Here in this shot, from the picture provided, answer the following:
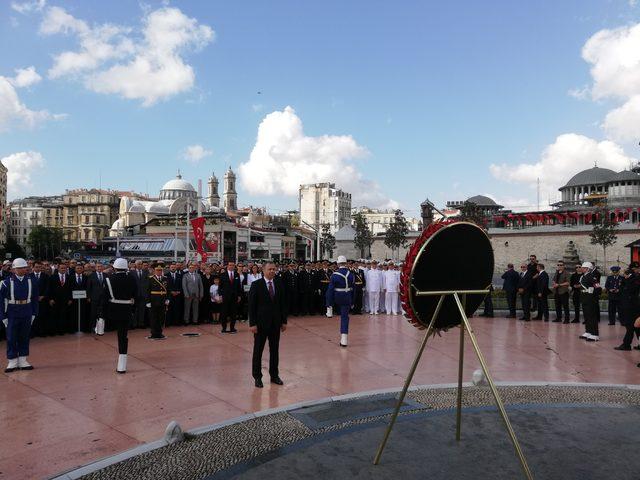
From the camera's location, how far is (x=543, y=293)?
14.7 m

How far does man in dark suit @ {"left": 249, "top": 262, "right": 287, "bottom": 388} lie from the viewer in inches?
297

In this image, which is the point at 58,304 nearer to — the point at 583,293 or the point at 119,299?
the point at 119,299

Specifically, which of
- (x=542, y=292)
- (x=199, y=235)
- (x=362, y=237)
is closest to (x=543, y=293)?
(x=542, y=292)

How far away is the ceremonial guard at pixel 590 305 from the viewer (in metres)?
11.4

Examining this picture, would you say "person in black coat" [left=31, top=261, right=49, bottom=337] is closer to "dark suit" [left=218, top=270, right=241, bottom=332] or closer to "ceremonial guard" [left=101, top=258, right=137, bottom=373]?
"ceremonial guard" [left=101, top=258, right=137, bottom=373]

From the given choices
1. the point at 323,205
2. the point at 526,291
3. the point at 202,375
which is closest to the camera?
the point at 202,375

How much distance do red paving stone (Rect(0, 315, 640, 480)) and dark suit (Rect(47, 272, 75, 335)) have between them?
1.73 ft

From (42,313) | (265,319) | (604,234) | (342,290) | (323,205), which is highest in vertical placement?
(323,205)

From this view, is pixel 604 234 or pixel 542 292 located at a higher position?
pixel 604 234

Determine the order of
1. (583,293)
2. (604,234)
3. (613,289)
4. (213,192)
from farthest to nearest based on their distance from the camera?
(213,192) < (604,234) < (613,289) < (583,293)

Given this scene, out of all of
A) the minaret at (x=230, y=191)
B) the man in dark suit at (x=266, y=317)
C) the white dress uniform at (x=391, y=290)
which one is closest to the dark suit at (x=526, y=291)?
the white dress uniform at (x=391, y=290)

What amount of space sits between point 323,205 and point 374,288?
463ft

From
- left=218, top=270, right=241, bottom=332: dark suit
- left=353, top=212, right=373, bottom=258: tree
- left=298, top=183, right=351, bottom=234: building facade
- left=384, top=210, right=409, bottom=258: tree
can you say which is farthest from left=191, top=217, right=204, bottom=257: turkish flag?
left=298, top=183, right=351, bottom=234: building facade

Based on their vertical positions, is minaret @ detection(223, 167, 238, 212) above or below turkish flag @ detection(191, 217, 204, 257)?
above
